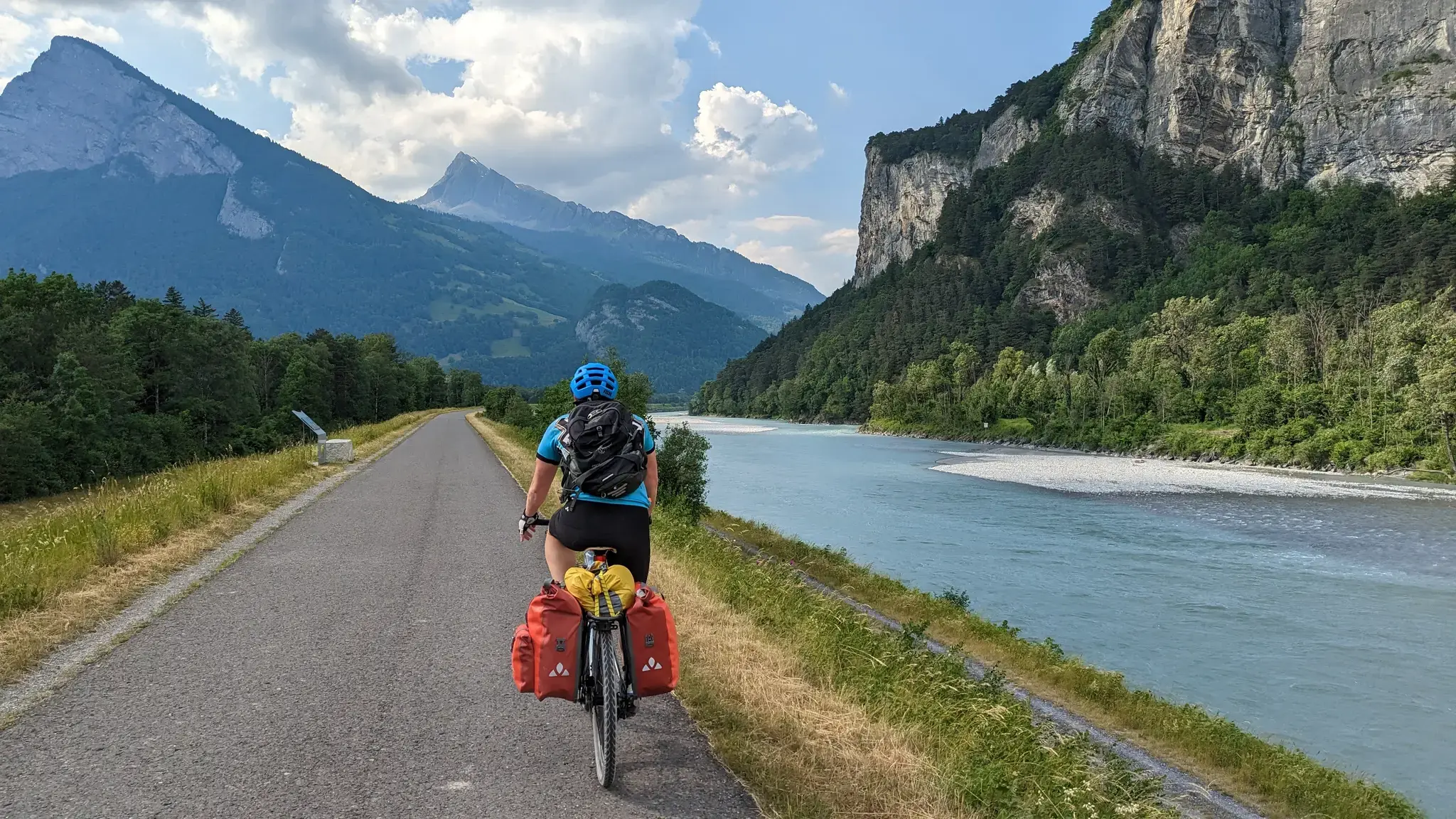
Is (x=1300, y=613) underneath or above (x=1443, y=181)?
underneath

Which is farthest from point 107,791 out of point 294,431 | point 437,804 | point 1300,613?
point 294,431

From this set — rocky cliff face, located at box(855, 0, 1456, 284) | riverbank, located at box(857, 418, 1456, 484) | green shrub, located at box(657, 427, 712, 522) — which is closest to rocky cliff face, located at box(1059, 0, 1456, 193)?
rocky cliff face, located at box(855, 0, 1456, 284)

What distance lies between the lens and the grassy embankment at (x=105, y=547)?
770cm

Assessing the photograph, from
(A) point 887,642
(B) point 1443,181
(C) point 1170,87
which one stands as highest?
(C) point 1170,87

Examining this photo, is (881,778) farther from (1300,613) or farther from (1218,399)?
(1218,399)

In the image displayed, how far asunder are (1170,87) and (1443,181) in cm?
6510

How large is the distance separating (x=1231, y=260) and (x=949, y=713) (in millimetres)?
172326

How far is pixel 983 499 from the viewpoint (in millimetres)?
43719

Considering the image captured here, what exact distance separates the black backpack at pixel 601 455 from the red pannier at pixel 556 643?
0.67 metres

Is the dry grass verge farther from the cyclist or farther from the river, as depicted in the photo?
the river

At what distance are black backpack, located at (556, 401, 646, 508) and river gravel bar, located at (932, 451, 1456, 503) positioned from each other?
47.4 meters

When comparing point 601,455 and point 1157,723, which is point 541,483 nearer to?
point 601,455

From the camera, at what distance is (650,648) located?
5.08 meters

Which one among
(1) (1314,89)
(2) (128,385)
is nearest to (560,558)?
(2) (128,385)
